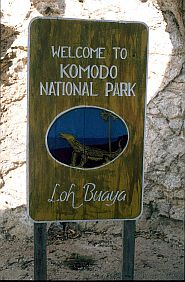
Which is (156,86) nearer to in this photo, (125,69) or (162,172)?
(162,172)

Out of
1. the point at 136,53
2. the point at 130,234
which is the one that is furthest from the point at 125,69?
the point at 130,234

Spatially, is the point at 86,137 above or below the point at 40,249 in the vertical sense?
above

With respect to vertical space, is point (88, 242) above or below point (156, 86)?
below

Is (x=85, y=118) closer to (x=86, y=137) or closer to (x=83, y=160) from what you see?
(x=86, y=137)

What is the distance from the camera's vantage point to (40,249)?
2.68 metres

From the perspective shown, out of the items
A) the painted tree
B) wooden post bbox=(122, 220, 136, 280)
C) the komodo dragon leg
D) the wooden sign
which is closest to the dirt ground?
wooden post bbox=(122, 220, 136, 280)

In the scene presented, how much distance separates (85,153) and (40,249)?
0.56m

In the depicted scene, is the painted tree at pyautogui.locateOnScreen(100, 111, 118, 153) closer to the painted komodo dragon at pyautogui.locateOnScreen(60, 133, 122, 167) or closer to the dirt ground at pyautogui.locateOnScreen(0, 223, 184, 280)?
the painted komodo dragon at pyautogui.locateOnScreen(60, 133, 122, 167)

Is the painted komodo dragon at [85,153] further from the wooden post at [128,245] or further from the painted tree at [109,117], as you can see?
the wooden post at [128,245]

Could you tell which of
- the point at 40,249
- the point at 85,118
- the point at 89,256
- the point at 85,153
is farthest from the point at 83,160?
the point at 89,256

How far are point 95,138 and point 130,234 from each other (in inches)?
21.6

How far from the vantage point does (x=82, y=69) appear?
2561 mm

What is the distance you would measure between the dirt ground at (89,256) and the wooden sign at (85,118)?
86cm

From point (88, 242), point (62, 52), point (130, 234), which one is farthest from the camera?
point (88, 242)
